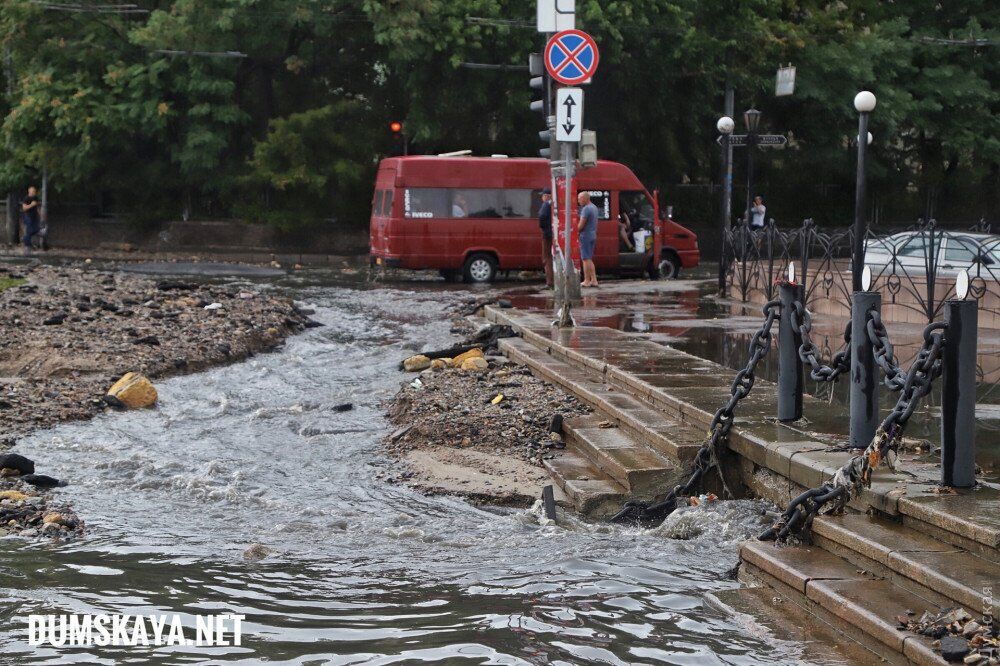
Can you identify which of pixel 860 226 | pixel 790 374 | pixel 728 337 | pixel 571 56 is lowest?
pixel 728 337

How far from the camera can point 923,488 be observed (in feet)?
20.5

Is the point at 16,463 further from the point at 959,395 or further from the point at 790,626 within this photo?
the point at 959,395

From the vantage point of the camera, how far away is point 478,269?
88.2ft

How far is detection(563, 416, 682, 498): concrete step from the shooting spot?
7.97 metres

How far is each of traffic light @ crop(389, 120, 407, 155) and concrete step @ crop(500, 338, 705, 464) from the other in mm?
20796

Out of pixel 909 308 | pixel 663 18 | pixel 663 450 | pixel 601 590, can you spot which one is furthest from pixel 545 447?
pixel 663 18

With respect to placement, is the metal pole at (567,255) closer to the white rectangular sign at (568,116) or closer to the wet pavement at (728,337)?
the white rectangular sign at (568,116)

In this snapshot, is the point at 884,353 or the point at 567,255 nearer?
the point at 884,353

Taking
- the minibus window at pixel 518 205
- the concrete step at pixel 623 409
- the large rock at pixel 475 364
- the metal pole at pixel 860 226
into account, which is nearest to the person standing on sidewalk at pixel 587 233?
the minibus window at pixel 518 205

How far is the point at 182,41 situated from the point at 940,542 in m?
31.3

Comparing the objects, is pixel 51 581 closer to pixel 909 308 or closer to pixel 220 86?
pixel 909 308

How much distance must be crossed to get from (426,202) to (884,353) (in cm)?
2025

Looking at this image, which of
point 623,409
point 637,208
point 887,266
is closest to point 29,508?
point 623,409

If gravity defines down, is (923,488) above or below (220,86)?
below
